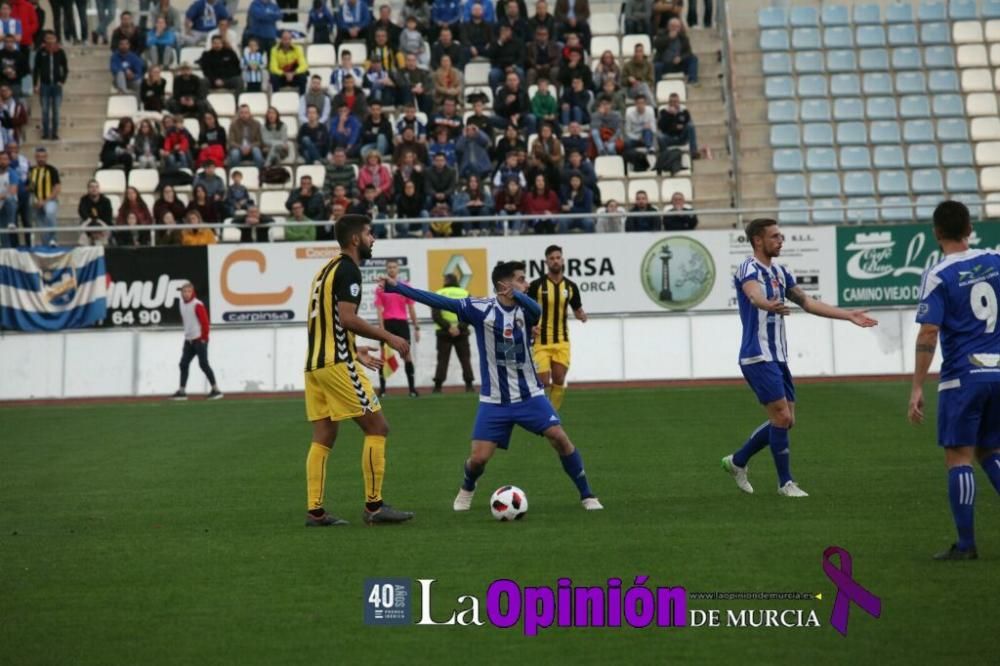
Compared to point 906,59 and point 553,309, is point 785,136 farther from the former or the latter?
point 553,309

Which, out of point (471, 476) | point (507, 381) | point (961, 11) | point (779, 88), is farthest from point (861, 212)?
point (471, 476)

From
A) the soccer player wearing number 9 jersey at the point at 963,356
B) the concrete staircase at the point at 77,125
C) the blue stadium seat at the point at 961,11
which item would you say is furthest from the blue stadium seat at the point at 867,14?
the soccer player wearing number 9 jersey at the point at 963,356

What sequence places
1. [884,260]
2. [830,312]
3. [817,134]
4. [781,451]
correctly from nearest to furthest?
[830,312], [781,451], [884,260], [817,134]

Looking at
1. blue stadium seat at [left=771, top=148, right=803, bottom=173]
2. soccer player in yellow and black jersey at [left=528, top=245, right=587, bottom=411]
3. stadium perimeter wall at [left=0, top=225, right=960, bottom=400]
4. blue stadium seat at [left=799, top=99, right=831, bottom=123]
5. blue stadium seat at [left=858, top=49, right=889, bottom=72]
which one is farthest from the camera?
blue stadium seat at [left=858, top=49, right=889, bottom=72]

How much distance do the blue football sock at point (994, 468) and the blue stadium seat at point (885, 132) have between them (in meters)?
23.1

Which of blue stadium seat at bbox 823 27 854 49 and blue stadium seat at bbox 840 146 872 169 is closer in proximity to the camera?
blue stadium seat at bbox 840 146 872 169

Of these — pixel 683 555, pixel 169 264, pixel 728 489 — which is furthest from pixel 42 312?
pixel 683 555

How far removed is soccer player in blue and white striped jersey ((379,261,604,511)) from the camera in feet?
37.6

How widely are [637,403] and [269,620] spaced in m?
14.9

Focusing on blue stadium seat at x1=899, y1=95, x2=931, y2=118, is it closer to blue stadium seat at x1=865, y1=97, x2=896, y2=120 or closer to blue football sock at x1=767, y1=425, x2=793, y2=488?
blue stadium seat at x1=865, y1=97, x2=896, y2=120

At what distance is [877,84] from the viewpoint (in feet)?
105

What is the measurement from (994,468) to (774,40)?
25531mm

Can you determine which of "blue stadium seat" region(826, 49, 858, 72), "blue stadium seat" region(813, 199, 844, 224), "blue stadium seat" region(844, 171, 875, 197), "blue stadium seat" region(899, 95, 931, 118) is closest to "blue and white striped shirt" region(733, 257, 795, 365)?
"blue stadium seat" region(813, 199, 844, 224)

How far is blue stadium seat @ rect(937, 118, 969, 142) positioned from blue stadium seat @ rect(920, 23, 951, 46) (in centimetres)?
241
